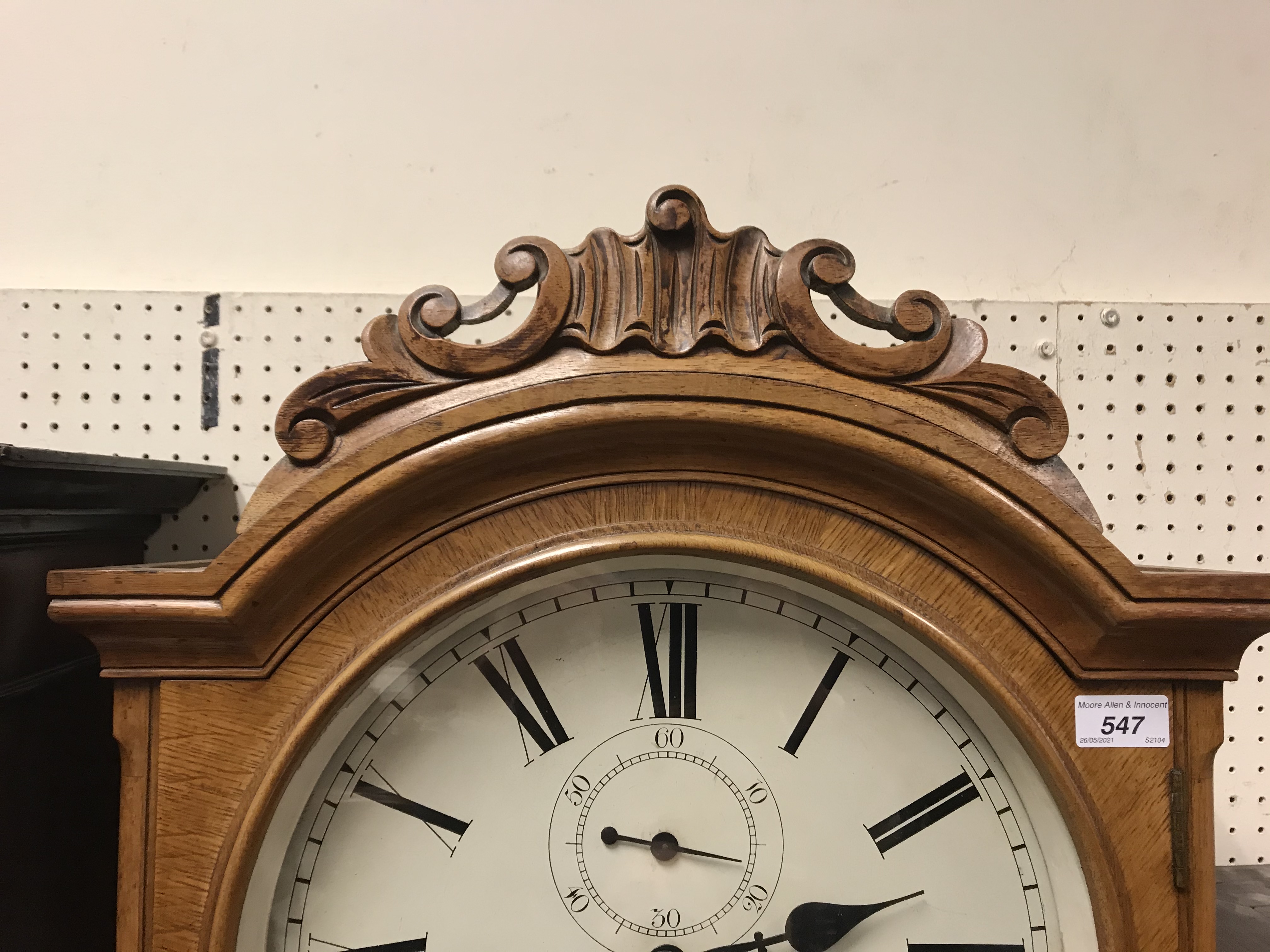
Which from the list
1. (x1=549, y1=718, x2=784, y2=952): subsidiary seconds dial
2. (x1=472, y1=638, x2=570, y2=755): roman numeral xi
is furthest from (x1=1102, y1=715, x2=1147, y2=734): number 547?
(x1=472, y1=638, x2=570, y2=755): roman numeral xi

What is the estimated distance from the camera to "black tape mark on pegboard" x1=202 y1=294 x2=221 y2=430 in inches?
40.3

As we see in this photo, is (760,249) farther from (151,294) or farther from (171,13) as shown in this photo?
(171,13)

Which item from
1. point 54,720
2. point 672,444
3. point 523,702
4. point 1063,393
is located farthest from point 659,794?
point 1063,393

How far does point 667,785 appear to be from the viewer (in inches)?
25.7

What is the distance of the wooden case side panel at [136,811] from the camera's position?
58 cm

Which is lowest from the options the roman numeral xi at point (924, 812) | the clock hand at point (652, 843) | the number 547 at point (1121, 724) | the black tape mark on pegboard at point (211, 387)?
the clock hand at point (652, 843)

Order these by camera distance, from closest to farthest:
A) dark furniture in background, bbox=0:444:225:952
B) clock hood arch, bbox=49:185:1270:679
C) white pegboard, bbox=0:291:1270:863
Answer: clock hood arch, bbox=49:185:1270:679 < dark furniture in background, bbox=0:444:225:952 < white pegboard, bbox=0:291:1270:863

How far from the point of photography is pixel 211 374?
3.36ft

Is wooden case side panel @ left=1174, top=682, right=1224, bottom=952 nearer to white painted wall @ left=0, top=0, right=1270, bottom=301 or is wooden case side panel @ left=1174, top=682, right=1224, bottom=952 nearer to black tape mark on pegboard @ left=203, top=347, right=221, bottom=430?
white painted wall @ left=0, top=0, right=1270, bottom=301

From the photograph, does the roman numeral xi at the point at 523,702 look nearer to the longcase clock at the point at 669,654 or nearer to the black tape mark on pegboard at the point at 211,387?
the longcase clock at the point at 669,654

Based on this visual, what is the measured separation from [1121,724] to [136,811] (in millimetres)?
791

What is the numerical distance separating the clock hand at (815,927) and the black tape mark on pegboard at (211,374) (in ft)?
2.98

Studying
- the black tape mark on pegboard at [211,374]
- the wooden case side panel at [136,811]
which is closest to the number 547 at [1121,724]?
the wooden case side panel at [136,811]

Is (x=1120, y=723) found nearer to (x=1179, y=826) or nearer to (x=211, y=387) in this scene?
(x=1179, y=826)
